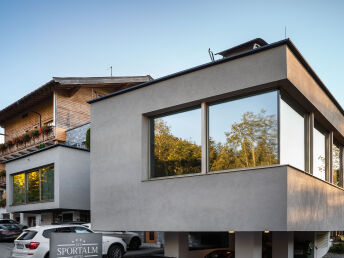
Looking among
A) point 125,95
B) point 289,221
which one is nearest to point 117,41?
point 125,95

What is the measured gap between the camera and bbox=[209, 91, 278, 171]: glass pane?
902 centimetres

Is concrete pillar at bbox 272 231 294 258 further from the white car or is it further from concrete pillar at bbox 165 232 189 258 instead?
the white car

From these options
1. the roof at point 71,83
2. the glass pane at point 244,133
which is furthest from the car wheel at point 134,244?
the roof at point 71,83

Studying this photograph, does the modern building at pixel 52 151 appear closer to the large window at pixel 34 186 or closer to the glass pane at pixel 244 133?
the large window at pixel 34 186

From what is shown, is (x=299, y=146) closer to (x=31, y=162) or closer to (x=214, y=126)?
(x=214, y=126)

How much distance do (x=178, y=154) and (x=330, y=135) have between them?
5.96 metres

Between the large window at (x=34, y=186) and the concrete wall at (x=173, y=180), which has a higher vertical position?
the concrete wall at (x=173, y=180)

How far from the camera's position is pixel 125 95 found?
38.9 feet

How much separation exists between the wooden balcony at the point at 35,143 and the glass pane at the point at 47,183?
4.04 metres

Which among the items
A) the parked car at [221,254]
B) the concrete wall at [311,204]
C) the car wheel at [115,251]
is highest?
the concrete wall at [311,204]

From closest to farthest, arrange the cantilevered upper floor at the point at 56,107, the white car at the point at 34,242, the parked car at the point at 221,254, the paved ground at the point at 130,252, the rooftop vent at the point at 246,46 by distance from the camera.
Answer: the parked car at the point at 221,254 < the white car at the point at 34,242 < the rooftop vent at the point at 246,46 < the paved ground at the point at 130,252 < the cantilevered upper floor at the point at 56,107

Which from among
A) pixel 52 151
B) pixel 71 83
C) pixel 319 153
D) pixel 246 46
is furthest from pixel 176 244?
pixel 71 83

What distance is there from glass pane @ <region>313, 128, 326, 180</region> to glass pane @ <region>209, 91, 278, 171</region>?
9.74ft

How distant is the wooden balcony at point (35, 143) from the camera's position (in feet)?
87.2
